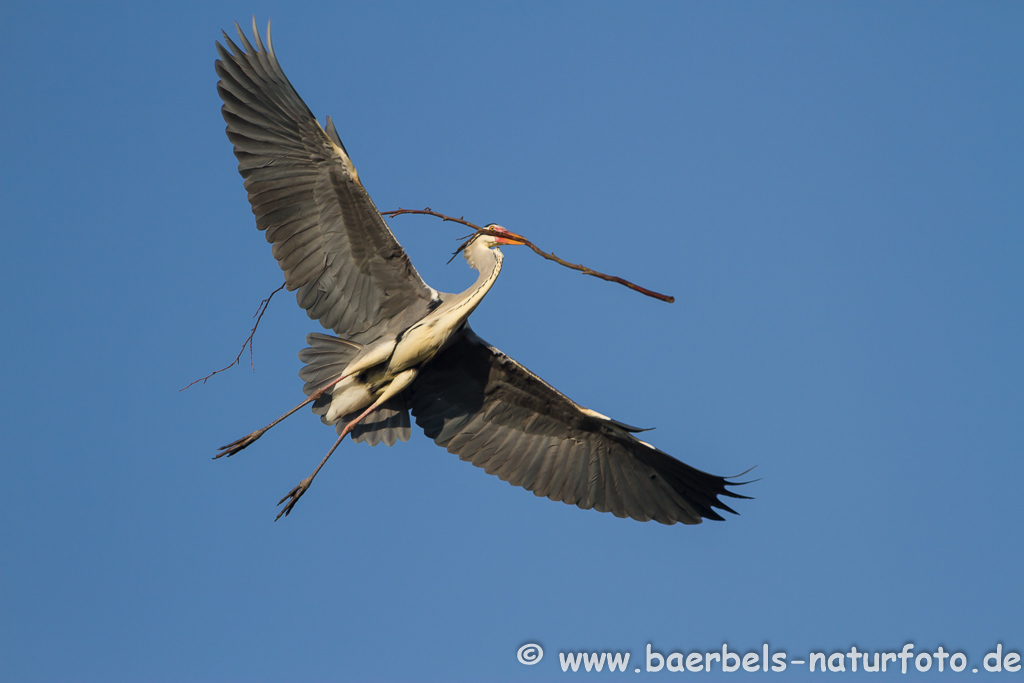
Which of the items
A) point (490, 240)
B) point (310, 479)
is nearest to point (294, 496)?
point (310, 479)

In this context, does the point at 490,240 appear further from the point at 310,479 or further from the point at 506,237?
the point at 310,479

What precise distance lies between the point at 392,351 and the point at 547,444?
2.01 metres

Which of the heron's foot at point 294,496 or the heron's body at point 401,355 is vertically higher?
the heron's body at point 401,355

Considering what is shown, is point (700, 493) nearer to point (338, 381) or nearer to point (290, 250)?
point (338, 381)

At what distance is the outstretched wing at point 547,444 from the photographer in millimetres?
9586

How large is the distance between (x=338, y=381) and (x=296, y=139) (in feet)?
6.62

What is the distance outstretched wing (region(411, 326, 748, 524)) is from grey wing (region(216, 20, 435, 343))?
52.6 inches

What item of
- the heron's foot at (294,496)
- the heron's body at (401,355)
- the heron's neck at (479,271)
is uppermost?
the heron's neck at (479,271)

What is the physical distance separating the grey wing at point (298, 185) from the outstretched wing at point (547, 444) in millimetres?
1336

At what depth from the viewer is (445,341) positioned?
8.77m

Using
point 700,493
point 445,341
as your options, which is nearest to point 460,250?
point 445,341

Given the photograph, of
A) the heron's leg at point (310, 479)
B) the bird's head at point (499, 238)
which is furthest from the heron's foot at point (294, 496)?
the bird's head at point (499, 238)

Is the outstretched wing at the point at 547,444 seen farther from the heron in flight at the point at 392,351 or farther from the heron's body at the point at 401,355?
the heron's body at the point at 401,355

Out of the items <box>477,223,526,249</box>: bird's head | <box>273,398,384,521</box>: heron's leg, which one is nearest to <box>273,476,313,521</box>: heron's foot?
<box>273,398,384,521</box>: heron's leg
